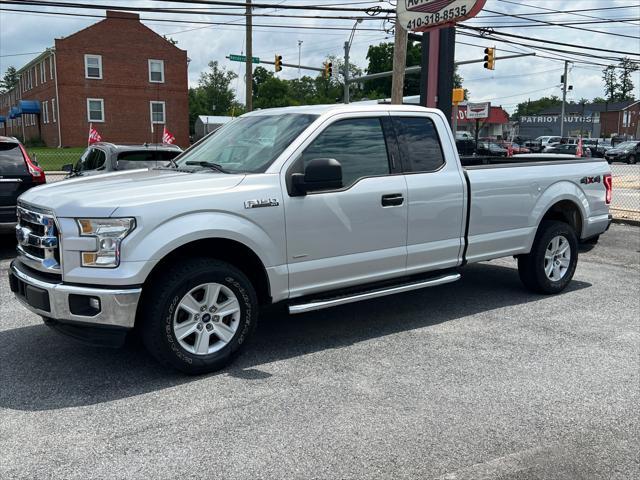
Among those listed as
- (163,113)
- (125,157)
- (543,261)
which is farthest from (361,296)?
(163,113)

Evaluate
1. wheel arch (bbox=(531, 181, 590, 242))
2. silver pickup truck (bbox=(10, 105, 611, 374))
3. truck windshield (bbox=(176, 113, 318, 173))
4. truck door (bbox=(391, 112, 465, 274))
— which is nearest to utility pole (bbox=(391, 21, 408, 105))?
wheel arch (bbox=(531, 181, 590, 242))

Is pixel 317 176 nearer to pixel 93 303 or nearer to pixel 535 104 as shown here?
pixel 93 303

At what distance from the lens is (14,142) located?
908 cm

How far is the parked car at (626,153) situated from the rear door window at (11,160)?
143 ft

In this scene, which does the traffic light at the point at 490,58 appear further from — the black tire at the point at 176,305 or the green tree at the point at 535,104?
the green tree at the point at 535,104

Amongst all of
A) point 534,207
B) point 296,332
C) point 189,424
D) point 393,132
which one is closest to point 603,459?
point 189,424

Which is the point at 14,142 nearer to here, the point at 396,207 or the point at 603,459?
the point at 396,207

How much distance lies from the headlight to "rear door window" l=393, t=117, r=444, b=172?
8.57ft

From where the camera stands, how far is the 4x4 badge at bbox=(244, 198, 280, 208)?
15.0 ft

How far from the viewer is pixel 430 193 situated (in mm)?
5621

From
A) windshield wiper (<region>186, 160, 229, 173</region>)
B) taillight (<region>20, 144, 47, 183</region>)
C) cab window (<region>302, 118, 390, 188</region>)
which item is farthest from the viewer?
taillight (<region>20, 144, 47, 183</region>)

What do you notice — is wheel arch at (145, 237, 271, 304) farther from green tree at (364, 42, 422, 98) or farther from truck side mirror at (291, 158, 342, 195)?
green tree at (364, 42, 422, 98)

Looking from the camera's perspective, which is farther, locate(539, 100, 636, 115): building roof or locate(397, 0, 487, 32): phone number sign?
locate(539, 100, 636, 115): building roof

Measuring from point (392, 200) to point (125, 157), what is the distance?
603cm
